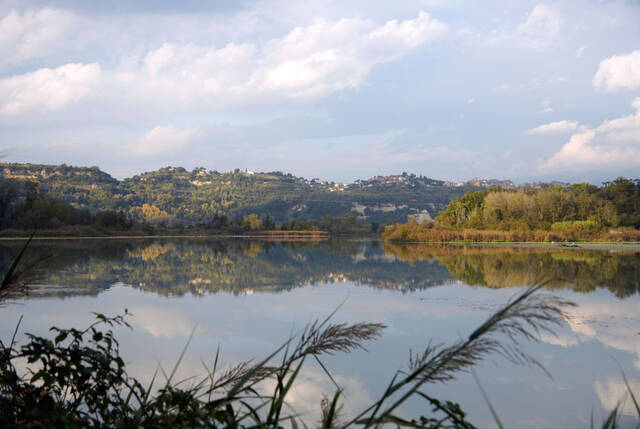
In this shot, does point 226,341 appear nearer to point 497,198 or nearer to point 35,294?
point 35,294

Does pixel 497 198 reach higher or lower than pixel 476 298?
higher

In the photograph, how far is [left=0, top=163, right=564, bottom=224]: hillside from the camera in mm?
93750

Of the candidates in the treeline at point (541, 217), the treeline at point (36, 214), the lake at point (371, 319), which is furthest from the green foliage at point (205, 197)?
the lake at point (371, 319)

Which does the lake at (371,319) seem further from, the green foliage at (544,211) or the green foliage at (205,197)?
the green foliage at (205,197)

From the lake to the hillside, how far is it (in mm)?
78767

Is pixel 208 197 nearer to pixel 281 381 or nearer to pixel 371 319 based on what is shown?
pixel 371 319

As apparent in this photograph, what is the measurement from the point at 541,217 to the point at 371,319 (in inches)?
1436

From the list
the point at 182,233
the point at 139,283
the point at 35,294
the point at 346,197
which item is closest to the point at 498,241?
the point at 139,283

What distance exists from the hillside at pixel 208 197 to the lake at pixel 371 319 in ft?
258

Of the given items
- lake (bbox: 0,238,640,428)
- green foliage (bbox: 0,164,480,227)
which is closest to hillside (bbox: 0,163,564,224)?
green foliage (bbox: 0,164,480,227)

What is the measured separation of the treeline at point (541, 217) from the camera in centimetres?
3375

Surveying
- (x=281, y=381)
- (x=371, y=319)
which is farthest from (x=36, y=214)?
(x=281, y=381)

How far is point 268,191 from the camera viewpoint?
425 ft

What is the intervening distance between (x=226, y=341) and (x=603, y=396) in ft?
11.5
